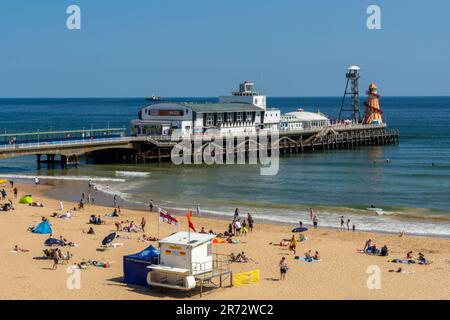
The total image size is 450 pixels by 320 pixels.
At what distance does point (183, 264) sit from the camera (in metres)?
22.2

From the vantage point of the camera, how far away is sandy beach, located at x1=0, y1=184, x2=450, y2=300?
22547 millimetres

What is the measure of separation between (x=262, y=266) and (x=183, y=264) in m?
5.11

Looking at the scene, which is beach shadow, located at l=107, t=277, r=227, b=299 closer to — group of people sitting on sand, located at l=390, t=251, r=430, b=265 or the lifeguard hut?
the lifeguard hut

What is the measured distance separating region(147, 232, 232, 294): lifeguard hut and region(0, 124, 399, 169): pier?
109 ft

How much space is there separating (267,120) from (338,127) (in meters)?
13.4

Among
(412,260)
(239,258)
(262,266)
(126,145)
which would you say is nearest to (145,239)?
(239,258)

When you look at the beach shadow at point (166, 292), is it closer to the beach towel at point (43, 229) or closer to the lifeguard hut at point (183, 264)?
A: the lifeguard hut at point (183, 264)

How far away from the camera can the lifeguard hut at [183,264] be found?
22.0 metres

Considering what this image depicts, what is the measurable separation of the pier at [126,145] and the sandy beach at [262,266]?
20132mm

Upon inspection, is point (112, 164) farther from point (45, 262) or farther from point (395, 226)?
point (45, 262)

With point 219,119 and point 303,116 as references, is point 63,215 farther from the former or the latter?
point 303,116
